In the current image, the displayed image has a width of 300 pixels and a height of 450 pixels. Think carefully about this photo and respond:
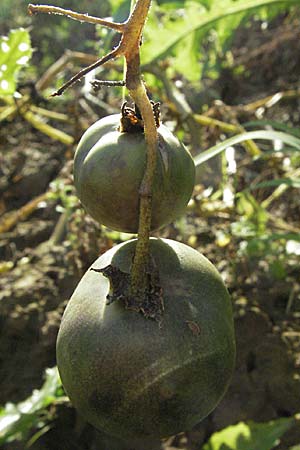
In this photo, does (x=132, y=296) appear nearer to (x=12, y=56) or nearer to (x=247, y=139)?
(x=247, y=139)

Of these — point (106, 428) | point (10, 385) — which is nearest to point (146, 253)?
point (106, 428)

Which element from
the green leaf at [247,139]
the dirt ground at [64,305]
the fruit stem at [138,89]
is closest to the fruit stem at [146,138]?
the fruit stem at [138,89]

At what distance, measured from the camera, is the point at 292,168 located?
179 centimetres

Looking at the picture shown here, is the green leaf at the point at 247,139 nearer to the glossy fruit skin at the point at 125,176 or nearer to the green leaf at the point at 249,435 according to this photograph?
the glossy fruit skin at the point at 125,176

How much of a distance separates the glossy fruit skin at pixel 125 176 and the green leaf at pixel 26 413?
675 millimetres

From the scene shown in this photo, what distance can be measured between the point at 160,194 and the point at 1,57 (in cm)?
86

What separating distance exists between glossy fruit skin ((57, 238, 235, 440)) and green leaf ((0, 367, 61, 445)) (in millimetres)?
586

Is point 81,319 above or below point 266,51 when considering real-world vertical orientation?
below

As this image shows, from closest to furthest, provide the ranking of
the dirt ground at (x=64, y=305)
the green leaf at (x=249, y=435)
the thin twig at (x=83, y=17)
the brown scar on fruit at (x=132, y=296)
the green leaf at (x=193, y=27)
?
the thin twig at (x=83, y=17) → the brown scar on fruit at (x=132, y=296) → the green leaf at (x=249, y=435) → the dirt ground at (x=64, y=305) → the green leaf at (x=193, y=27)

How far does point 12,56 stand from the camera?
1393mm

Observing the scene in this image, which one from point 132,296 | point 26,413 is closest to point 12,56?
point 26,413

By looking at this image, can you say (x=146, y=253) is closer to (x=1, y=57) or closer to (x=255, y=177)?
(x=1, y=57)

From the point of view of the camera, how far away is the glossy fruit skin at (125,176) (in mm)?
676

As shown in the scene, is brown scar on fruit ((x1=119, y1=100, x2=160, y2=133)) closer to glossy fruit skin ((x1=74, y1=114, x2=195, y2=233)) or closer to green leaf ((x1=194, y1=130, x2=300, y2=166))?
glossy fruit skin ((x1=74, y1=114, x2=195, y2=233))
